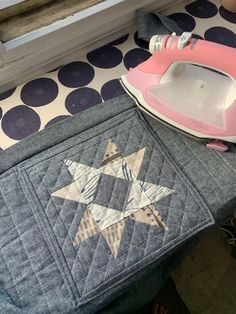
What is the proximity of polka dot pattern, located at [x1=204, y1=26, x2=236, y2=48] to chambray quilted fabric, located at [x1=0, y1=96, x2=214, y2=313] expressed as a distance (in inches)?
14.1

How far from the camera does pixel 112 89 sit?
2.73 feet

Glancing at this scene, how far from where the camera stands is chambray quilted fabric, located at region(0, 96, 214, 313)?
587 mm

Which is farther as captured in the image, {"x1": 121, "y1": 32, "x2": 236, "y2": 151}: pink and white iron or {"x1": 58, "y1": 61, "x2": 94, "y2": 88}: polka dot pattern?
{"x1": 58, "y1": 61, "x2": 94, "y2": 88}: polka dot pattern

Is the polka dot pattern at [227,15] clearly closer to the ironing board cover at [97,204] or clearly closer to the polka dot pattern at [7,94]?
the ironing board cover at [97,204]

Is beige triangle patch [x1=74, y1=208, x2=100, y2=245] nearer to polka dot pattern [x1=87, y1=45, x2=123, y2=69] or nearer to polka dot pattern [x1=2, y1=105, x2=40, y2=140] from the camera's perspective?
polka dot pattern [x1=2, y1=105, x2=40, y2=140]

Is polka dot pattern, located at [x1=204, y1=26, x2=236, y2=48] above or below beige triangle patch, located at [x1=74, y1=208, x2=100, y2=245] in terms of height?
above

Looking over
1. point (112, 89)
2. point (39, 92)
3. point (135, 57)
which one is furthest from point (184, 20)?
point (39, 92)

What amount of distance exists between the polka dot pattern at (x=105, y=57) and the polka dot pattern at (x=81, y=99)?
Result: 86 mm

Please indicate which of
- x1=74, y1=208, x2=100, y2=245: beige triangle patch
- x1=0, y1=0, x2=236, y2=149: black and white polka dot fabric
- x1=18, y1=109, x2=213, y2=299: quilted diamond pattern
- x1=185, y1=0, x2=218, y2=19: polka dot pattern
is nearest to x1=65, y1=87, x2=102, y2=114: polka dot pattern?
x1=0, y1=0, x2=236, y2=149: black and white polka dot fabric

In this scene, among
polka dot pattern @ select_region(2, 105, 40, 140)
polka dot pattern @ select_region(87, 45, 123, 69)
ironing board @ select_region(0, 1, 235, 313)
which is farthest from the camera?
polka dot pattern @ select_region(87, 45, 123, 69)

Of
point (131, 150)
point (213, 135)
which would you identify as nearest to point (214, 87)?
point (213, 135)

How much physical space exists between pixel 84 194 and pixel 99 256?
0.38ft

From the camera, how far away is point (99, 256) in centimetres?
60

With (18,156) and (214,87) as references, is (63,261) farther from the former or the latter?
(214,87)
